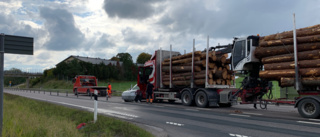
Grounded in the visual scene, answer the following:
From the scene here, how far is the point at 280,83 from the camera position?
10922mm

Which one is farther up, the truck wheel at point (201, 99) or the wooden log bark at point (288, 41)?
the wooden log bark at point (288, 41)

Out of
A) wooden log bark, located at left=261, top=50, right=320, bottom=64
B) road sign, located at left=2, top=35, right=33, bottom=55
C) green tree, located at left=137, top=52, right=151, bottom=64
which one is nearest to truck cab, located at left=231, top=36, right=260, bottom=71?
wooden log bark, located at left=261, top=50, right=320, bottom=64

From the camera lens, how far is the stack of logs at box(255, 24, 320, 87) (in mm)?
9828

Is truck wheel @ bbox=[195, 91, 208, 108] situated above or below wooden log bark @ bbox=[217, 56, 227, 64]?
below

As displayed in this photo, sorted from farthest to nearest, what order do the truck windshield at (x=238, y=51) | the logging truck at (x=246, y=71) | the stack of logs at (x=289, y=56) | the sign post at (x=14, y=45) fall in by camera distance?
the truck windshield at (x=238, y=51) → the logging truck at (x=246, y=71) → the stack of logs at (x=289, y=56) → the sign post at (x=14, y=45)

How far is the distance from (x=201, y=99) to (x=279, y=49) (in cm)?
531

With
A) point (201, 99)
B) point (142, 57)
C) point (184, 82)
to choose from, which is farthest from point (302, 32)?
point (142, 57)

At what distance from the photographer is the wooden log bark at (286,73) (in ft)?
31.7

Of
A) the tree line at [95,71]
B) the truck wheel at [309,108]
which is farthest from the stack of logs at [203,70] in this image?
the tree line at [95,71]

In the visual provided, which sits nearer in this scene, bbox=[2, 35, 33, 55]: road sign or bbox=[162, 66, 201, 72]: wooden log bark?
bbox=[2, 35, 33, 55]: road sign

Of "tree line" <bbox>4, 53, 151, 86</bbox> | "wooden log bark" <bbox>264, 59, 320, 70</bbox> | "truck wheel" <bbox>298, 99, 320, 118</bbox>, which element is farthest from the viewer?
"tree line" <bbox>4, 53, 151, 86</bbox>

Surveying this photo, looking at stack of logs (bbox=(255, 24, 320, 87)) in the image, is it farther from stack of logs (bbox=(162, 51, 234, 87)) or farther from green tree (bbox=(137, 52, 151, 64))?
green tree (bbox=(137, 52, 151, 64))

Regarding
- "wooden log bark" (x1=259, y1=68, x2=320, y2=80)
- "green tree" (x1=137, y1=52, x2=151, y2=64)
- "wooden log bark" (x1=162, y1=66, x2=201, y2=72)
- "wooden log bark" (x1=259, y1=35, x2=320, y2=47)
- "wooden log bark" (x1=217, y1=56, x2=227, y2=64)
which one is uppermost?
"green tree" (x1=137, y1=52, x2=151, y2=64)

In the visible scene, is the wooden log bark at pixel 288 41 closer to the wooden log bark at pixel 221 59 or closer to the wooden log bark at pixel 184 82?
the wooden log bark at pixel 221 59
